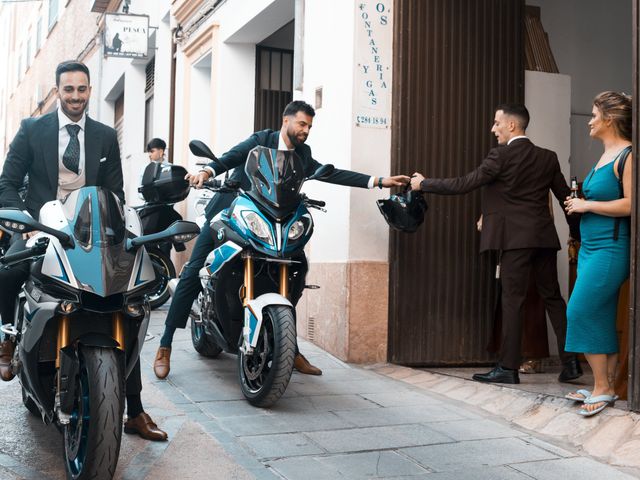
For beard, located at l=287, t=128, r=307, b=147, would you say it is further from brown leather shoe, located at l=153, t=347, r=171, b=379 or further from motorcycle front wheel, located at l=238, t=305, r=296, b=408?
brown leather shoe, located at l=153, t=347, r=171, b=379

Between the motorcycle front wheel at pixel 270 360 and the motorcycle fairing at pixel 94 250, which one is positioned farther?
the motorcycle front wheel at pixel 270 360

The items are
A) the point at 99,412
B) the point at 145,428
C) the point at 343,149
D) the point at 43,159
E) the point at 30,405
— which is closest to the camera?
the point at 99,412

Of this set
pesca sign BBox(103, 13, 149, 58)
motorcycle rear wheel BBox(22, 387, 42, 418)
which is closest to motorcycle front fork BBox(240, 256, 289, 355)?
motorcycle rear wheel BBox(22, 387, 42, 418)

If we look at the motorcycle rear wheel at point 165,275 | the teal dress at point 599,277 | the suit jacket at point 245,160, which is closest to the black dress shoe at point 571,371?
the teal dress at point 599,277

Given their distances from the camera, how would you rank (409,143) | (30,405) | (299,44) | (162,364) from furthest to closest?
(299,44), (409,143), (162,364), (30,405)

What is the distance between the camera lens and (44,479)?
352cm

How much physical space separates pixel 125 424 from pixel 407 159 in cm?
330

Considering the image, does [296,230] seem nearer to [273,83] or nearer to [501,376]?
[501,376]

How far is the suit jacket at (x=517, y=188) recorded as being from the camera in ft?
18.8

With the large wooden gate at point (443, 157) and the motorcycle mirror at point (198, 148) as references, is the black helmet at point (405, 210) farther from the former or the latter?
the motorcycle mirror at point (198, 148)

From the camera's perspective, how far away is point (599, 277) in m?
4.61

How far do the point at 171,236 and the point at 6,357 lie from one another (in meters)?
1.44

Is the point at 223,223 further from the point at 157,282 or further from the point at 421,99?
the point at 421,99

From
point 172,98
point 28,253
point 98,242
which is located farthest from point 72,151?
point 172,98
